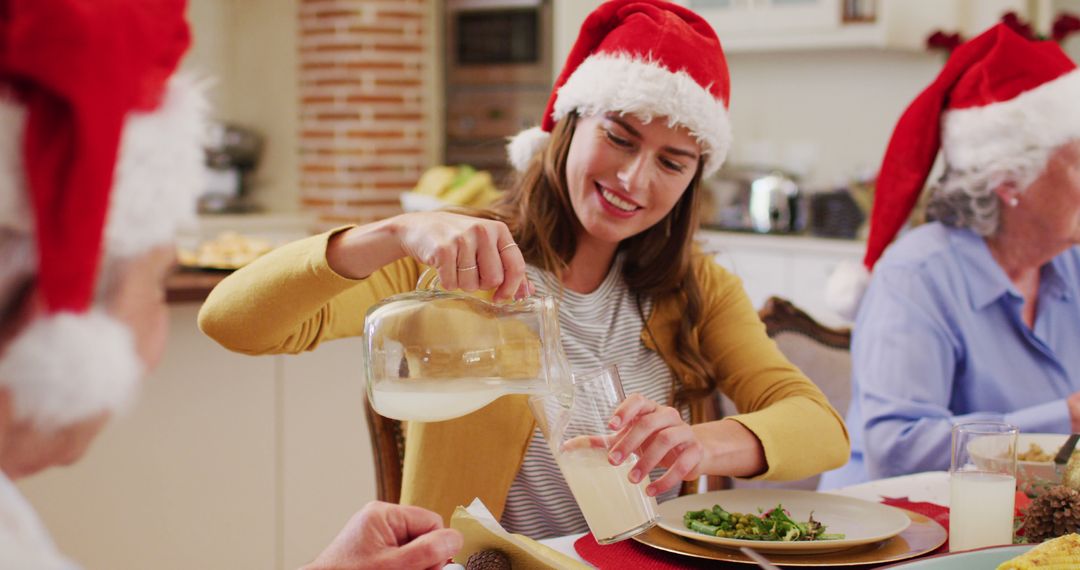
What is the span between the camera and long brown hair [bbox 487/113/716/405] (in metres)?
1.72

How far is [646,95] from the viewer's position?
1.62 meters

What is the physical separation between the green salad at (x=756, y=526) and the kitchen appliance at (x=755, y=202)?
3300 mm

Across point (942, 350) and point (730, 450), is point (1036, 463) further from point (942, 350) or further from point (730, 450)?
point (942, 350)

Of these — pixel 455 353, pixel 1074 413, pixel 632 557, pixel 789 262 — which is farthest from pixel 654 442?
pixel 789 262

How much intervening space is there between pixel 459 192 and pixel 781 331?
237cm

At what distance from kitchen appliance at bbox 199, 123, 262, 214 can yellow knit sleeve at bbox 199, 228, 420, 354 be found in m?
4.28

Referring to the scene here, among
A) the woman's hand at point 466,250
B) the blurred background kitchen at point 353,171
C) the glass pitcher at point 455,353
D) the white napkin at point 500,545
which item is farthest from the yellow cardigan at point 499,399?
the blurred background kitchen at point 353,171

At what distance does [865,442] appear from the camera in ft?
6.40

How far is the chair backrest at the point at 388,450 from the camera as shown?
67.2 inches

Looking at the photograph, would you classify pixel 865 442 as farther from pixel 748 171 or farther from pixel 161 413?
pixel 748 171

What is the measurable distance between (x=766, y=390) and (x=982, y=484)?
454 mm

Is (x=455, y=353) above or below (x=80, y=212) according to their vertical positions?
below

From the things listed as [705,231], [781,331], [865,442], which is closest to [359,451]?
[781,331]

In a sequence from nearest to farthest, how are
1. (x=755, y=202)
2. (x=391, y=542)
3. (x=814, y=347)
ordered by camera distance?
(x=391, y=542)
(x=814, y=347)
(x=755, y=202)
